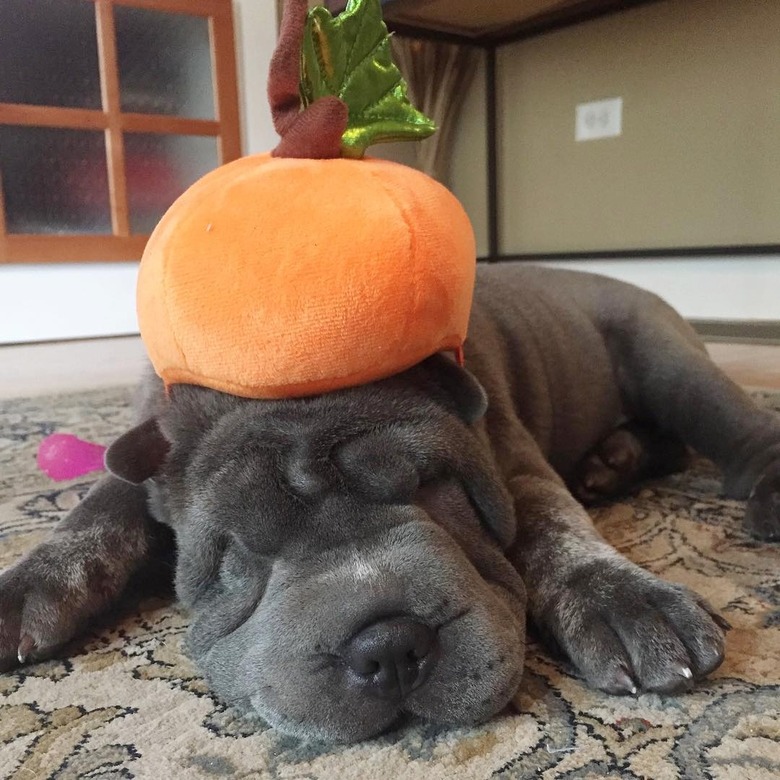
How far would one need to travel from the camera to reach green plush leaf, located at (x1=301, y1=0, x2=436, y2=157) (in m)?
0.91

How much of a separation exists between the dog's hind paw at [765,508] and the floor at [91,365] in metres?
1.13

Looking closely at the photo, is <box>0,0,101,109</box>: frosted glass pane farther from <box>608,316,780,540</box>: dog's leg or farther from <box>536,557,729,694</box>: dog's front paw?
<box>536,557,729,694</box>: dog's front paw

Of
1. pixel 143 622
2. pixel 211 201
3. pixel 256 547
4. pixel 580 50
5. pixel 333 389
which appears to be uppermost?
pixel 580 50

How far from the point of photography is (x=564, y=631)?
0.81 metres

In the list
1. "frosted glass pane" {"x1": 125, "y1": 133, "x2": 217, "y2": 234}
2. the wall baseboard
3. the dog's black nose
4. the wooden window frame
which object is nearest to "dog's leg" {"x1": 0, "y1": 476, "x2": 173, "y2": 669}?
the dog's black nose

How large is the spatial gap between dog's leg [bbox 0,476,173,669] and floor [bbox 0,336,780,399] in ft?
4.19

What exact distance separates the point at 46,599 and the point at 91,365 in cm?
227

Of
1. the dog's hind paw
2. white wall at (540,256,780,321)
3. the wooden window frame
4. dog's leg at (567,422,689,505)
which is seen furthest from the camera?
the wooden window frame

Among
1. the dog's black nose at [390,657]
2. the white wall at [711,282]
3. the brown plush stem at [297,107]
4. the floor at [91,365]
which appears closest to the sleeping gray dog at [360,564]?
the dog's black nose at [390,657]

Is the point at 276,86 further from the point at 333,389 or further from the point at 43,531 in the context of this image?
the point at 43,531

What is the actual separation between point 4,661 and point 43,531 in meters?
0.44

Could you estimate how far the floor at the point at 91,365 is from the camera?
2.54m

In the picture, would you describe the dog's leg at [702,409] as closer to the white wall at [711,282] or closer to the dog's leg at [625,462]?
the dog's leg at [625,462]

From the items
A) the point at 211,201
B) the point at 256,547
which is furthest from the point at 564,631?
the point at 211,201
